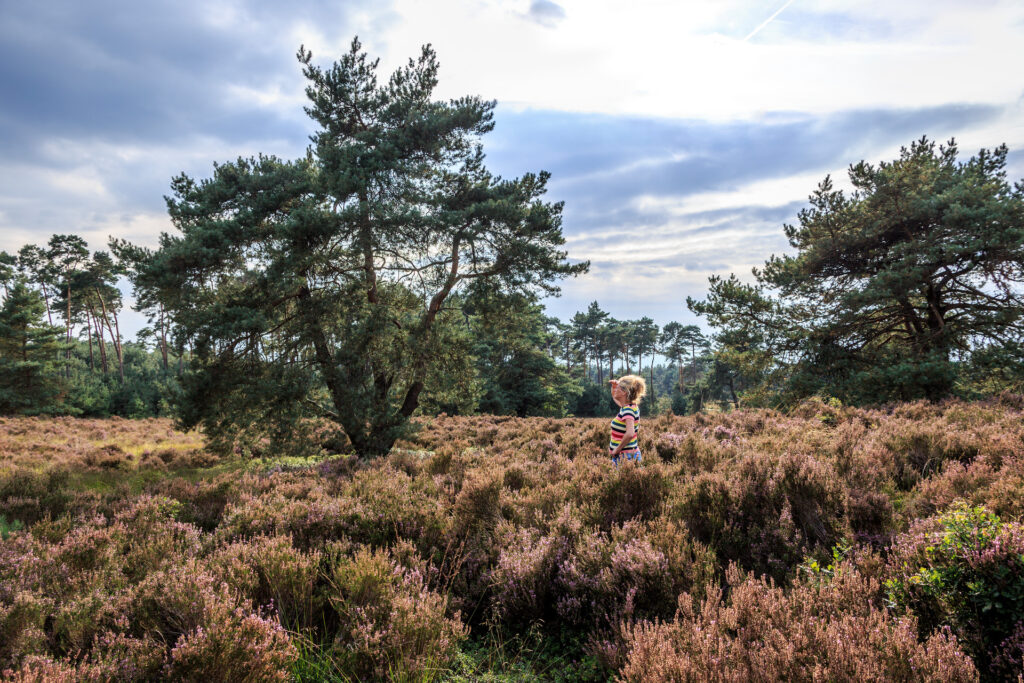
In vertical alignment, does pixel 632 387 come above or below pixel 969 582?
above

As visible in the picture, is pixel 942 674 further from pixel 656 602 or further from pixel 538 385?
pixel 538 385

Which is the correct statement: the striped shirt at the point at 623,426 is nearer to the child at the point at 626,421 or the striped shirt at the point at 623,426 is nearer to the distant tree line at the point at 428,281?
the child at the point at 626,421

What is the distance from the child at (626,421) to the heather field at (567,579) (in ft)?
2.68

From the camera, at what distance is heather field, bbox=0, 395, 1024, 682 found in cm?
211

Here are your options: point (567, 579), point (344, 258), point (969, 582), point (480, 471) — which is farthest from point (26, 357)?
point (969, 582)

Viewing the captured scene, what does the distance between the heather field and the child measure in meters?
0.82

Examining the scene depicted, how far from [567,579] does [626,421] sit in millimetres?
3371

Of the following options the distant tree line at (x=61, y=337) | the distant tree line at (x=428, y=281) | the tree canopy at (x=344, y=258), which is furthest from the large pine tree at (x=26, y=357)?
the tree canopy at (x=344, y=258)

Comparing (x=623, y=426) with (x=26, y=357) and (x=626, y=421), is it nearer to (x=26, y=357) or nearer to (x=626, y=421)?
(x=626, y=421)

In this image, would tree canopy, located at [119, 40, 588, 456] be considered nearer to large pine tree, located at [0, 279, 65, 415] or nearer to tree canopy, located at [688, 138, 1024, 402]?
tree canopy, located at [688, 138, 1024, 402]

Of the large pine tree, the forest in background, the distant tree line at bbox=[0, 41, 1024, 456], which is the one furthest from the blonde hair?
the large pine tree

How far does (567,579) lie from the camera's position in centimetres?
311

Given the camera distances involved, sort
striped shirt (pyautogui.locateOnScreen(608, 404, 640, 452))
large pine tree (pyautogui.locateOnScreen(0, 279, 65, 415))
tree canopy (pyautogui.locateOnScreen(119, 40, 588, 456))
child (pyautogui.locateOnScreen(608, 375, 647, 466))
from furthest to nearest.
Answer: large pine tree (pyautogui.locateOnScreen(0, 279, 65, 415)) < tree canopy (pyautogui.locateOnScreen(119, 40, 588, 456)) < striped shirt (pyautogui.locateOnScreen(608, 404, 640, 452)) < child (pyautogui.locateOnScreen(608, 375, 647, 466))

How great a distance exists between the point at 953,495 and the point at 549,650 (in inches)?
142
